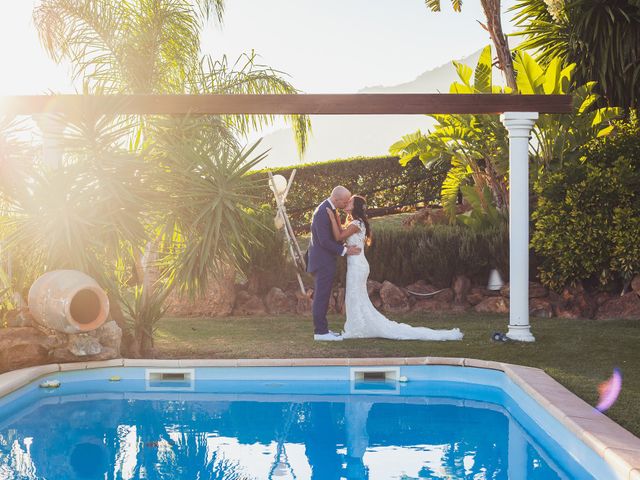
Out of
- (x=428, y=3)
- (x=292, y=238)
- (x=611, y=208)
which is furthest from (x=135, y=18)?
(x=611, y=208)

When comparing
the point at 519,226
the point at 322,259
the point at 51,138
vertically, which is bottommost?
the point at 322,259

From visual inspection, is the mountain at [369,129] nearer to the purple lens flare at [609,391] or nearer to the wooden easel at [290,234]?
the wooden easel at [290,234]

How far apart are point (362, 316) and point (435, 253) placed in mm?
3219

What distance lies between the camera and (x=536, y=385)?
7.05 metres

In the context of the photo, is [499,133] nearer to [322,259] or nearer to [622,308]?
[622,308]

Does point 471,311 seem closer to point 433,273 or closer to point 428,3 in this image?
point 433,273

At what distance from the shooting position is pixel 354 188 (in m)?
19.4

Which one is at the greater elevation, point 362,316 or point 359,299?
point 359,299

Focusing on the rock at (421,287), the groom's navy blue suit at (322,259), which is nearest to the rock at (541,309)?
the rock at (421,287)

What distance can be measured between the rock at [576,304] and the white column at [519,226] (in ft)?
10.8

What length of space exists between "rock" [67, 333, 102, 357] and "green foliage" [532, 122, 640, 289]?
22.5ft

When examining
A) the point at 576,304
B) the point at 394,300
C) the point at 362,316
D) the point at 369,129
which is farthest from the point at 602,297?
the point at 369,129

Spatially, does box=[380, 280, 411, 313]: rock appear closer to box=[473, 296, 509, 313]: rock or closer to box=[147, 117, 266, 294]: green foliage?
box=[473, 296, 509, 313]: rock

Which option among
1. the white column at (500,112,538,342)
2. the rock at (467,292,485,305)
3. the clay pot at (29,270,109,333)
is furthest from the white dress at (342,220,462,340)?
the clay pot at (29,270,109,333)
